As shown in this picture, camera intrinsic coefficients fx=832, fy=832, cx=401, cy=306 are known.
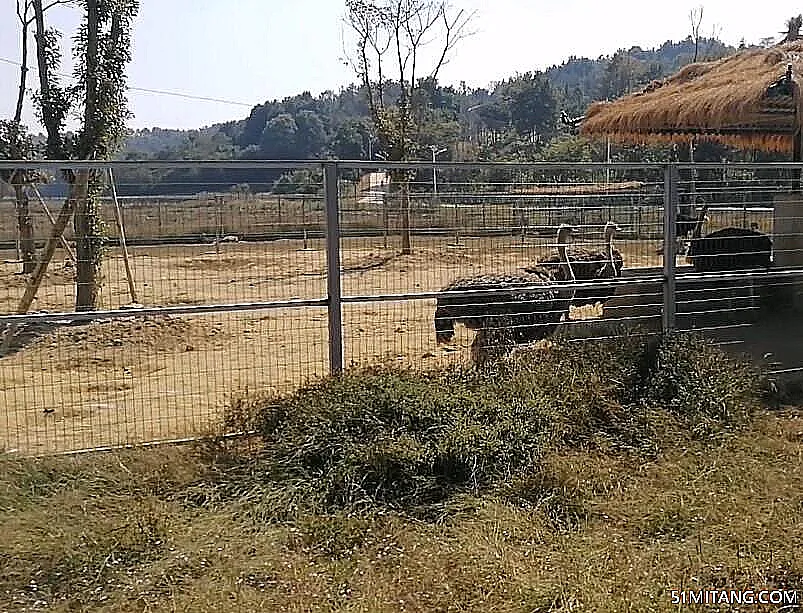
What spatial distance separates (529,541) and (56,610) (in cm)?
203

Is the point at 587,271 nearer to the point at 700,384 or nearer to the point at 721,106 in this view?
the point at 721,106

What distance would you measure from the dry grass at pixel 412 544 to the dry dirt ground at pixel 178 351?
128cm

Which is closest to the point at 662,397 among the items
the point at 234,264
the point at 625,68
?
the point at 234,264

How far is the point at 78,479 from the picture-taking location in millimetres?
4543

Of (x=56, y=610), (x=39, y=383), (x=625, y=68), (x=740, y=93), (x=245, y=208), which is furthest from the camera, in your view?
(x=625, y=68)

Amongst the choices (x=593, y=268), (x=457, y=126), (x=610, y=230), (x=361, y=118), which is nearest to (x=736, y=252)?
(x=593, y=268)

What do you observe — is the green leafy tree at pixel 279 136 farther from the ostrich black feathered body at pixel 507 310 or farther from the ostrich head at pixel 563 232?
the ostrich black feathered body at pixel 507 310

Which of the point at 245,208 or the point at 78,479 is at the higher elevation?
the point at 245,208

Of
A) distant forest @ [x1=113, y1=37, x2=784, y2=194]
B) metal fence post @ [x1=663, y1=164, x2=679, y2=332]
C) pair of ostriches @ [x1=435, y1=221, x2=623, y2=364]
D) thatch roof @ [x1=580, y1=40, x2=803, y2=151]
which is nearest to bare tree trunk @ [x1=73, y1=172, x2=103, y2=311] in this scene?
pair of ostriches @ [x1=435, y1=221, x2=623, y2=364]

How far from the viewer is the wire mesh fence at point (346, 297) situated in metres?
5.83

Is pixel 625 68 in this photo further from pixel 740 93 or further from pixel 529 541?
pixel 529 541

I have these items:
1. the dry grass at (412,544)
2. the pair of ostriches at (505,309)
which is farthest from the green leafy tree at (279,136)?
the dry grass at (412,544)

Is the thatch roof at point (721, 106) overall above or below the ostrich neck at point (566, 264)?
Answer: above

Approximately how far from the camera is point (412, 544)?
3.85m
